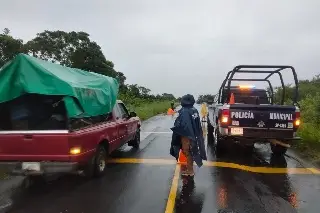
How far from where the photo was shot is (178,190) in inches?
269

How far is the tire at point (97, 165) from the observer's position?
24.0 ft

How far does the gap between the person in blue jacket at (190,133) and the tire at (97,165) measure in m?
1.63

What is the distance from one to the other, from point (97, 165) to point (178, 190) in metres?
1.80

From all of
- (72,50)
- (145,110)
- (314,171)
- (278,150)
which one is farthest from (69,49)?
(314,171)

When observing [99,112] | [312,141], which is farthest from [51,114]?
[312,141]

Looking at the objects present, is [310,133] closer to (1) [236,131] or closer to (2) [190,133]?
(1) [236,131]

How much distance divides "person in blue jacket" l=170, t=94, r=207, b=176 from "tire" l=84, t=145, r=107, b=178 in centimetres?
163

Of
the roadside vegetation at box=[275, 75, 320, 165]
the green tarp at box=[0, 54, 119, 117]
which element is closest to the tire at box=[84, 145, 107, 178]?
the green tarp at box=[0, 54, 119, 117]

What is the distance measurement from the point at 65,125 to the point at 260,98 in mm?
7772

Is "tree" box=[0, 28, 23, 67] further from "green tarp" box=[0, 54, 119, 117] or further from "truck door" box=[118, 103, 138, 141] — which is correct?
"green tarp" box=[0, 54, 119, 117]

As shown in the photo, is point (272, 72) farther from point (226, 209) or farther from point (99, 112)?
point (226, 209)

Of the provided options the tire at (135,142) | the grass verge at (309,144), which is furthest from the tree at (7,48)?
the grass verge at (309,144)

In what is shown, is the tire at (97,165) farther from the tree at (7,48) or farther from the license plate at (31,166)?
the tree at (7,48)

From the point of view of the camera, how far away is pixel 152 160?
972cm
